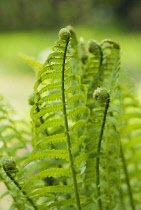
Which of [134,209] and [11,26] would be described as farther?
[11,26]

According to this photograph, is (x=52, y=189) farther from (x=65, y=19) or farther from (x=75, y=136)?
(x=65, y=19)

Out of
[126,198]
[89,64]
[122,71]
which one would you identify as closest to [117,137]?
[89,64]

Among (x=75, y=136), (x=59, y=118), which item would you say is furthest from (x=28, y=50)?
(x=59, y=118)

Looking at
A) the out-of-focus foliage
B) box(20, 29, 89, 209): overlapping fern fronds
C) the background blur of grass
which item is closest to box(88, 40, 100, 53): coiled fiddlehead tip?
box(20, 29, 89, 209): overlapping fern fronds

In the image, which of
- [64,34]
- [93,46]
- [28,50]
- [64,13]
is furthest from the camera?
[64,13]

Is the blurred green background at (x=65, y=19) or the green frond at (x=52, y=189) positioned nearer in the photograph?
the green frond at (x=52, y=189)

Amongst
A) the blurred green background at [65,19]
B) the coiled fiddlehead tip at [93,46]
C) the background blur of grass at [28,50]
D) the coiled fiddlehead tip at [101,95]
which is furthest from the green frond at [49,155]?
the blurred green background at [65,19]

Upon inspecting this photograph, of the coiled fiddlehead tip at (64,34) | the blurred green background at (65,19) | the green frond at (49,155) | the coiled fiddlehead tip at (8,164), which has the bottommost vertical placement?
the coiled fiddlehead tip at (8,164)

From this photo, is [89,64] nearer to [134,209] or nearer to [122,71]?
[122,71]

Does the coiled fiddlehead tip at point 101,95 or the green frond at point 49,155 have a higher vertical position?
the coiled fiddlehead tip at point 101,95

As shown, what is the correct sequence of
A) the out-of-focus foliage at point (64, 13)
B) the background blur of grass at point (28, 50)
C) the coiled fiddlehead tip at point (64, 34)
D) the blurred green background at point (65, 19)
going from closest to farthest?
the coiled fiddlehead tip at point (64, 34) < the background blur of grass at point (28, 50) < the blurred green background at point (65, 19) < the out-of-focus foliage at point (64, 13)

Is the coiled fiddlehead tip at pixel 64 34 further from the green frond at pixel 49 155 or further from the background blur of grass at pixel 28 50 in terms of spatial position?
the background blur of grass at pixel 28 50
